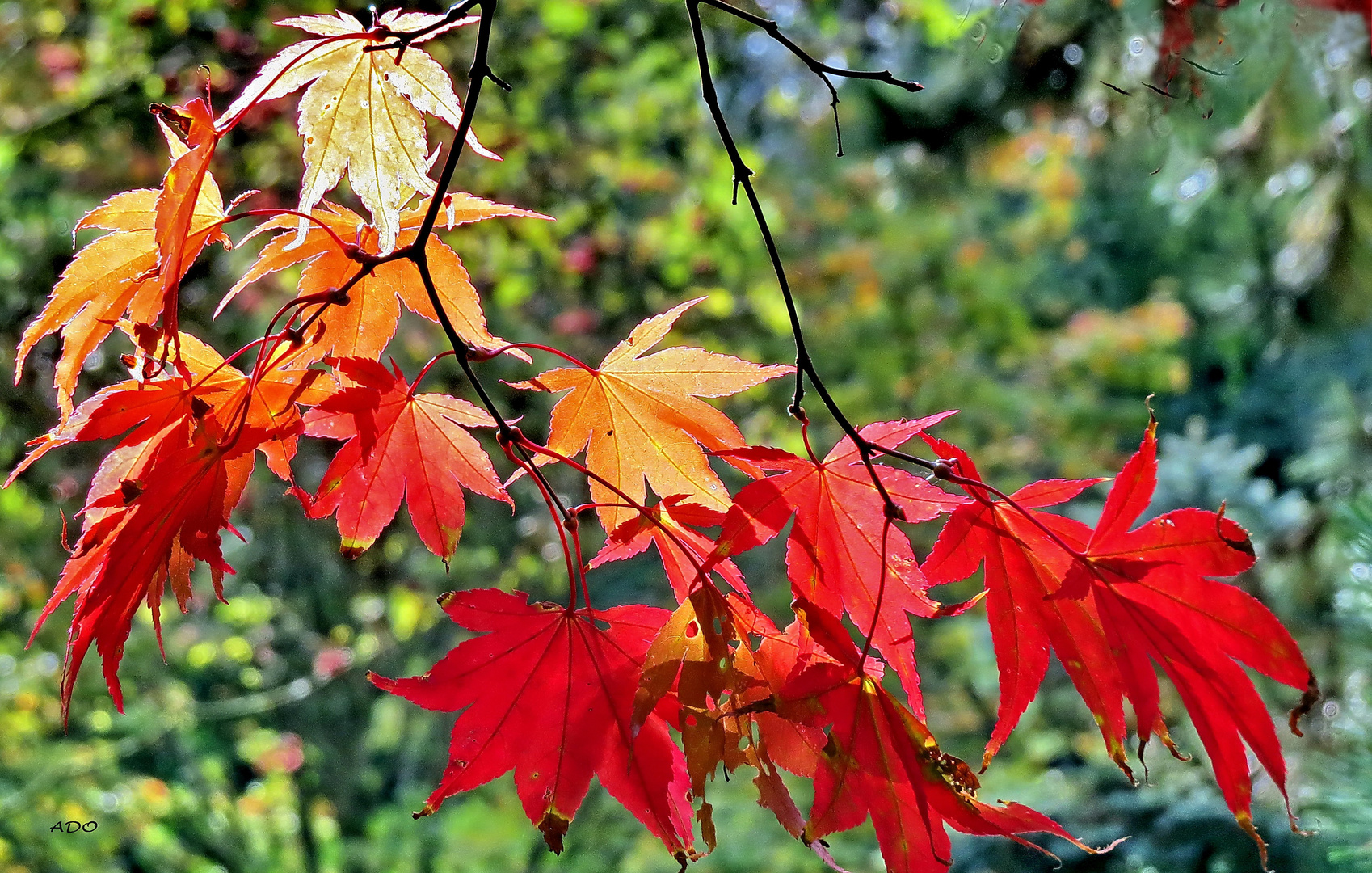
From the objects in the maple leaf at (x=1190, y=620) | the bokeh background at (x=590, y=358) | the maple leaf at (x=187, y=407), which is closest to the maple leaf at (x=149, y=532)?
the maple leaf at (x=187, y=407)

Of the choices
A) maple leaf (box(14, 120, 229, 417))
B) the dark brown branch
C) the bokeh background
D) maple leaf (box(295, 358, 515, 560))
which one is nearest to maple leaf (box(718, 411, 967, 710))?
the dark brown branch

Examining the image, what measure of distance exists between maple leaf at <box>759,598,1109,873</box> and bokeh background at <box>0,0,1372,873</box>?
92 cm

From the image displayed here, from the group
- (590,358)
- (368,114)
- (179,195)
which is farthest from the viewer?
(590,358)

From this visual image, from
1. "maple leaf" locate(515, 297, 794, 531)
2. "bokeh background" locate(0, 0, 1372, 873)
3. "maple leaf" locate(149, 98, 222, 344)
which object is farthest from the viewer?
"bokeh background" locate(0, 0, 1372, 873)

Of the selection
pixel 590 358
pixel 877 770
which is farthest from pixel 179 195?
pixel 590 358

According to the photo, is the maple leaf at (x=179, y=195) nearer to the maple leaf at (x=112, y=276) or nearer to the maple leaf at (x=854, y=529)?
the maple leaf at (x=112, y=276)

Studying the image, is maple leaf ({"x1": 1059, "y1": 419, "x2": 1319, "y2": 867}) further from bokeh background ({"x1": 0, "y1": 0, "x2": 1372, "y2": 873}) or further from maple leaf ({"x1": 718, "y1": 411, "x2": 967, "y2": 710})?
bokeh background ({"x1": 0, "y1": 0, "x2": 1372, "y2": 873})

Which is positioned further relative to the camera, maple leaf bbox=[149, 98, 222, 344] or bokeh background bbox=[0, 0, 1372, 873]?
bokeh background bbox=[0, 0, 1372, 873]

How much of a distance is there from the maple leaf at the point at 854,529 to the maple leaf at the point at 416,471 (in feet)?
0.51

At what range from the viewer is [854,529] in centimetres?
50

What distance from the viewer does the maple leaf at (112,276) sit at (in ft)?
A: 1.61

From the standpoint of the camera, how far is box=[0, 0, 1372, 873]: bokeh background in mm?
1848

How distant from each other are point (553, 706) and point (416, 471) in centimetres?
16

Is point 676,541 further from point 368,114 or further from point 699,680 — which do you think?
point 368,114
